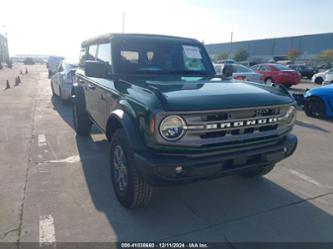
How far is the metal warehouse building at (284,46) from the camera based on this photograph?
220 feet

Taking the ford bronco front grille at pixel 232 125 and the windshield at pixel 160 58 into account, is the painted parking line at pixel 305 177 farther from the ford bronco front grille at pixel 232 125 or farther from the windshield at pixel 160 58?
the windshield at pixel 160 58

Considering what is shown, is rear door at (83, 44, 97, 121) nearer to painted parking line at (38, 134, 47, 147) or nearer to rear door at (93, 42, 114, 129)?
rear door at (93, 42, 114, 129)

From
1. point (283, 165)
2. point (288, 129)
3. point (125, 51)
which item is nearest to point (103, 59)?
point (125, 51)

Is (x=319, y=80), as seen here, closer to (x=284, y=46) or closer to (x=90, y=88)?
(x=90, y=88)

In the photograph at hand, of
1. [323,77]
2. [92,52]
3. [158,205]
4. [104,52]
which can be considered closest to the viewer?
[158,205]

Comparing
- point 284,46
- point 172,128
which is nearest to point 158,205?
point 172,128

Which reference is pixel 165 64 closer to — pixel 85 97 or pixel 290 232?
pixel 85 97

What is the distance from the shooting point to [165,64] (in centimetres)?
440

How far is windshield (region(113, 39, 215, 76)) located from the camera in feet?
13.8

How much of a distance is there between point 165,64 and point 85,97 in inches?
81.4

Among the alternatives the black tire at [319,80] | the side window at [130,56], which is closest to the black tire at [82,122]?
the side window at [130,56]

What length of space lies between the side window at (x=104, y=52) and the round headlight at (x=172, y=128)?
1895 mm

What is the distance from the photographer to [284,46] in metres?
74.5

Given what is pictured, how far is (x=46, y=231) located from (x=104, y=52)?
2.71 m
